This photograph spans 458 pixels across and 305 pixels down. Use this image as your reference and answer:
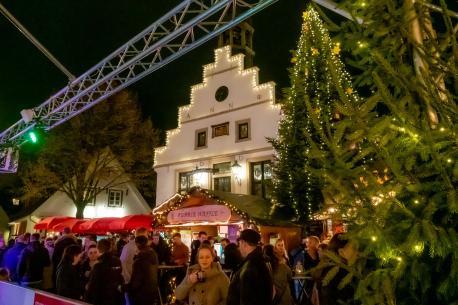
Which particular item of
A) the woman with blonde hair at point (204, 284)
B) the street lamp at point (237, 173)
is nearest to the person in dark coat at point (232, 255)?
the woman with blonde hair at point (204, 284)

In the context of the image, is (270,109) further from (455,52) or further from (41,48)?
(455,52)

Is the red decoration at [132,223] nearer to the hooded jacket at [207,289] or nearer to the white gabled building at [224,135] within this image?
the white gabled building at [224,135]

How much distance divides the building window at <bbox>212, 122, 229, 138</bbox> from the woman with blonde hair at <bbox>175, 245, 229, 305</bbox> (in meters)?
17.1

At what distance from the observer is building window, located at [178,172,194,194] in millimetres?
22686

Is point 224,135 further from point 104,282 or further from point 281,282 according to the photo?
point 104,282

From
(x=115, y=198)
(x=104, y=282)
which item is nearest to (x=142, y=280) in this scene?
(x=104, y=282)

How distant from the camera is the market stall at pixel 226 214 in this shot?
1431 cm

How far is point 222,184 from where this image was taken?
21.2 metres

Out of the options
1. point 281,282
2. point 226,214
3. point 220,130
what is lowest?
point 281,282

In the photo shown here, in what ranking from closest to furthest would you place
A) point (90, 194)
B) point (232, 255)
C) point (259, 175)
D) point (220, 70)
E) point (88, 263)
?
point (88, 263) < point (232, 255) < point (259, 175) < point (220, 70) < point (90, 194)

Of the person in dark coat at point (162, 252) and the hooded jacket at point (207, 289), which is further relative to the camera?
the person in dark coat at point (162, 252)

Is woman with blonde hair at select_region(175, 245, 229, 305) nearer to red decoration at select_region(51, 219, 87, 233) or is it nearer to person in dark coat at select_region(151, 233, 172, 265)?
person in dark coat at select_region(151, 233, 172, 265)

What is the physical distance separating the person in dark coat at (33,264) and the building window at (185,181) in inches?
531

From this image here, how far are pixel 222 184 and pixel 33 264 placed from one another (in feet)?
42.1
